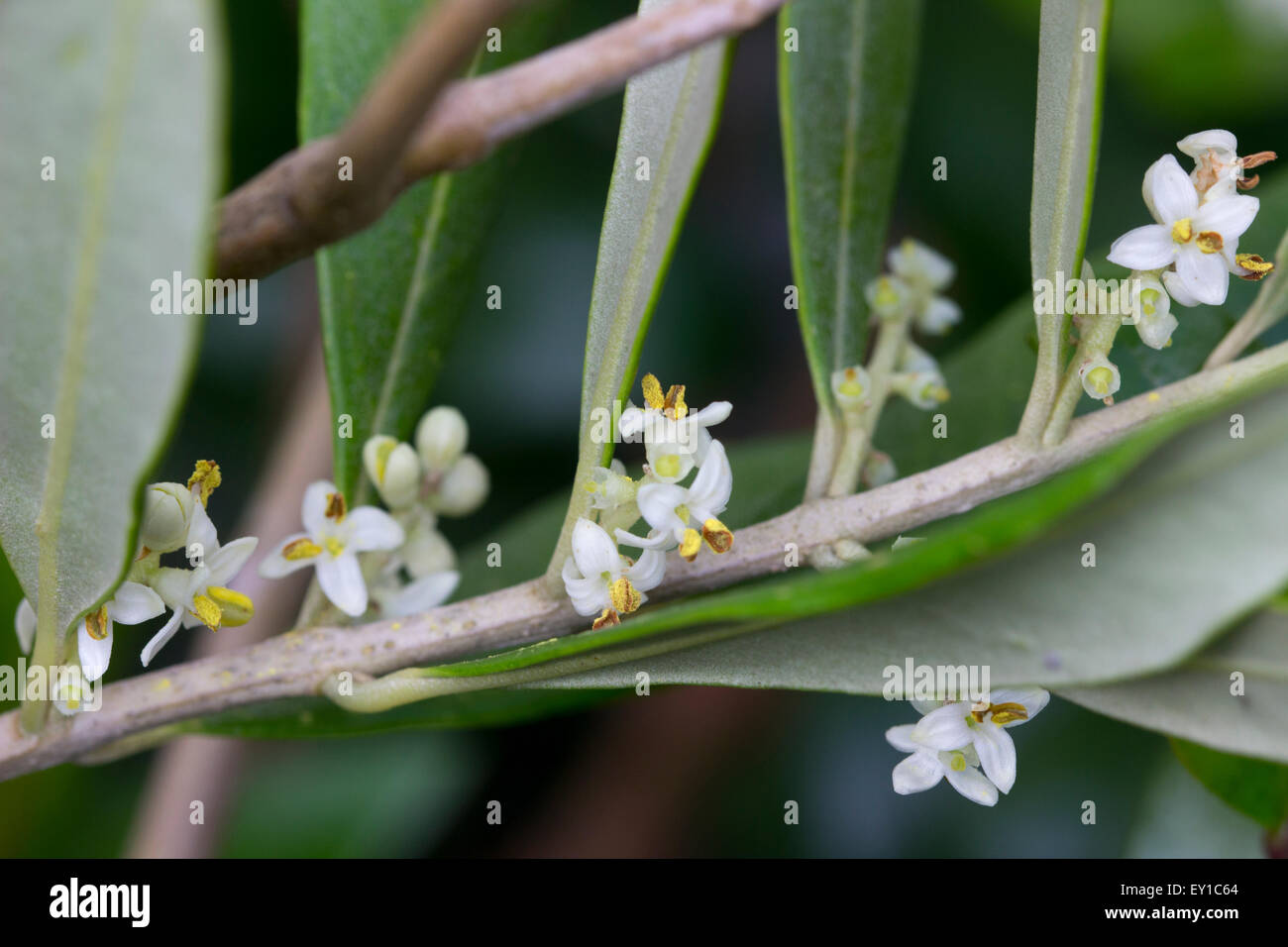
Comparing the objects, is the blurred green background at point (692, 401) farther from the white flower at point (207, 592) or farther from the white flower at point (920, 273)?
the white flower at point (207, 592)

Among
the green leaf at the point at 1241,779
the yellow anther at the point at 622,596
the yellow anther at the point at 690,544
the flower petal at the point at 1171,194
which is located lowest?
the green leaf at the point at 1241,779

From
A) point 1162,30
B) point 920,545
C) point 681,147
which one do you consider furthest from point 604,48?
point 1162,30

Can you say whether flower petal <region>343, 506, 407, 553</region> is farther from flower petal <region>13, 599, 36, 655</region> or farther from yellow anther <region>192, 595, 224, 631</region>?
flower petal <region>13, 599, 36, 655</region>

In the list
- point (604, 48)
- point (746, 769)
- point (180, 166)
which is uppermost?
point (604, 48)

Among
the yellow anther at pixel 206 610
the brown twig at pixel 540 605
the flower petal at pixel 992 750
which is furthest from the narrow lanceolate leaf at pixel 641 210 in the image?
the flower petal at pixel 992 750
